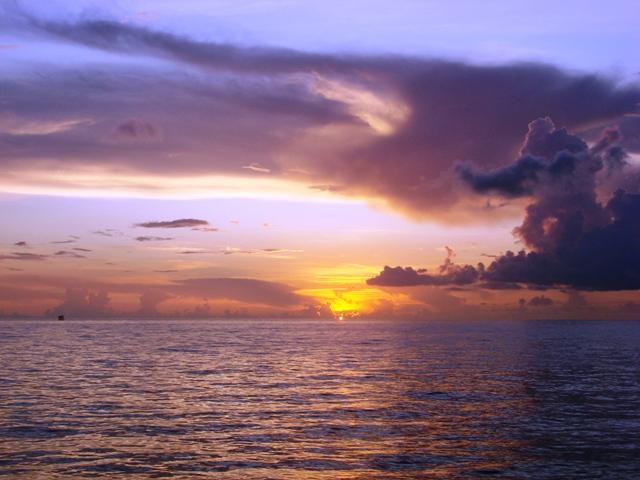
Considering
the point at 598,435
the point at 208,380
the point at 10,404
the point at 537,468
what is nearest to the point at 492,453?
the point at 537,468

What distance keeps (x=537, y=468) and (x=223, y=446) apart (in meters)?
15.4

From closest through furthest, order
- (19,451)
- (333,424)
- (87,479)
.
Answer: (87,479) → (19,451) → (333,424)

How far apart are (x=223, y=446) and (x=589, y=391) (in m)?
36.8

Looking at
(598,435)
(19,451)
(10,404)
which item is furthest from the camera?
(10,404)

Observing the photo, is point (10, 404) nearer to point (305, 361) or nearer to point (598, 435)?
point (598, 435)

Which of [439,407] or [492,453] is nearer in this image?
[492,453]

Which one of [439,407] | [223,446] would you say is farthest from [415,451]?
[439,407]

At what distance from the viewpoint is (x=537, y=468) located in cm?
3084

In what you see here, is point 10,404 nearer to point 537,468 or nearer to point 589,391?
point 537,468

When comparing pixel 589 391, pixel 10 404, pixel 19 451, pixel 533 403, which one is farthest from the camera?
pixel 589 391

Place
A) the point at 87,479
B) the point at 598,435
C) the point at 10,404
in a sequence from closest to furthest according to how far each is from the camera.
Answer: the point at 87,479
the point at 598,435
the point at 10,404

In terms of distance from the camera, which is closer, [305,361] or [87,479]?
[87,479]

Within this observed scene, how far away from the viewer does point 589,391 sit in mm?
58500

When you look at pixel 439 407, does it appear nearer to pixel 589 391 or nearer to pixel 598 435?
pixel 598 435
